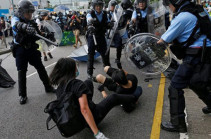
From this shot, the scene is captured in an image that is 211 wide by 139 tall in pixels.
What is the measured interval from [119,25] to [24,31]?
2386 mm

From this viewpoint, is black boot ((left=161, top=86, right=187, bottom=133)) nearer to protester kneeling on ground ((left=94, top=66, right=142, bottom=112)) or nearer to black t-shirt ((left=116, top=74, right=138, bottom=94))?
protester kneeling on ground ((left=94, top=66, right=142, bottom=112))

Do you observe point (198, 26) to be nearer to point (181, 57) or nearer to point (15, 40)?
point (181, 57)

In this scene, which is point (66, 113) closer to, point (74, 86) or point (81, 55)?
point (74, 86)

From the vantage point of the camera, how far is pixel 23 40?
3658mm

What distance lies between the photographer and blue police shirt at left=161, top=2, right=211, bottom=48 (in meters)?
2.22

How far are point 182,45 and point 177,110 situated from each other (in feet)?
2.64

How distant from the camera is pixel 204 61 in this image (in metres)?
2.30

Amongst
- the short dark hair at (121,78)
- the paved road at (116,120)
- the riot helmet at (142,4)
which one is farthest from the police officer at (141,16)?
the short dark hair at (121,78)

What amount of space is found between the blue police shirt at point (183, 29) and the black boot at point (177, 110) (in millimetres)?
604

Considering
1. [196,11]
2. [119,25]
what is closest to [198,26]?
[196,11]

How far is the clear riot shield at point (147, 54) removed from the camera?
157 inches

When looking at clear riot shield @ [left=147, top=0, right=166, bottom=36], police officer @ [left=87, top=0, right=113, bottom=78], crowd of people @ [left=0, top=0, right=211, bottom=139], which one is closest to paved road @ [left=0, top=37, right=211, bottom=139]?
crowd of people @ [left=0, top=0, right=211, bottom=139]

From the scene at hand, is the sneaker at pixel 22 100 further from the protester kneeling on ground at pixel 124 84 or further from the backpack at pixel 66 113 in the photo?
the backpack at pixel 66 113

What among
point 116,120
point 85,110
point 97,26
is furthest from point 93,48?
point 85,110
